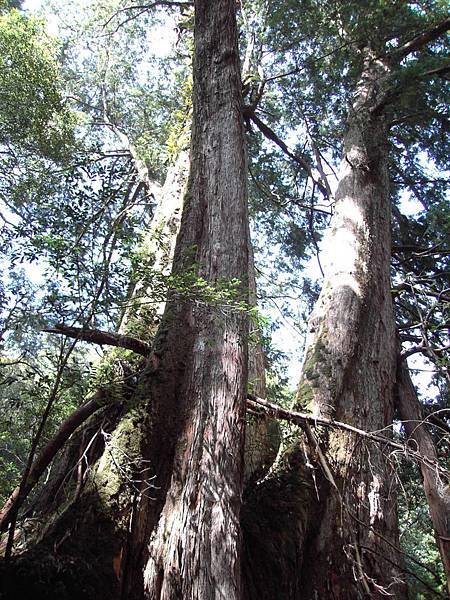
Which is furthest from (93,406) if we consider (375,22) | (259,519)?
(375,22)

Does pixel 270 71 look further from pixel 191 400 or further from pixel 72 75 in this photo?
pixel 191 400

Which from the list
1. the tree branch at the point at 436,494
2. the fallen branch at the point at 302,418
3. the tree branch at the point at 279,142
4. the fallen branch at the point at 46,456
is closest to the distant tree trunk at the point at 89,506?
the fallen branch at the point at 46,456

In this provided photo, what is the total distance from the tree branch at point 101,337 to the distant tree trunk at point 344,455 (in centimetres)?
125

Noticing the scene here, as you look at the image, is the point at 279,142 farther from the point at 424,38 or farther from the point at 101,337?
the point at 101,337

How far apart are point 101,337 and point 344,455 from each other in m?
1.90

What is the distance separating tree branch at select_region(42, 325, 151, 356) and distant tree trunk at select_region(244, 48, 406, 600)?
125 centimetres

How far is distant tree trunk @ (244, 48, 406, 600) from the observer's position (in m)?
3.20

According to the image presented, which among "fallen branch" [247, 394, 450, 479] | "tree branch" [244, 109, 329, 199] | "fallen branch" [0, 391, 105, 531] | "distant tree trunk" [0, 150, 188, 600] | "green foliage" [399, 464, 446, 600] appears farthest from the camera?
"tree branch" [244, 109, 329, 199]

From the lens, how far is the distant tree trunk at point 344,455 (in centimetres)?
320

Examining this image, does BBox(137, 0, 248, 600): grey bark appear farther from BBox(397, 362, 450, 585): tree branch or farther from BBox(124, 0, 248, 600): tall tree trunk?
BBox(397, 362, 450, 585): tree branch

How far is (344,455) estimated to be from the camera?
369cm

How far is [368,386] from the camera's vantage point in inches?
164

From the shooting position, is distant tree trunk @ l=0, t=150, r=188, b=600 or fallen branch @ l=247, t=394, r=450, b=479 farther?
fallen branch @ l=247, t=394, r=450, b=479

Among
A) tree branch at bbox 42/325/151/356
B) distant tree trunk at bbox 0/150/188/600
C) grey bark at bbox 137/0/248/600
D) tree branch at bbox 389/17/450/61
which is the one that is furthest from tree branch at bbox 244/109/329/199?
distant tree trunk at bbox 0/150/188/600
